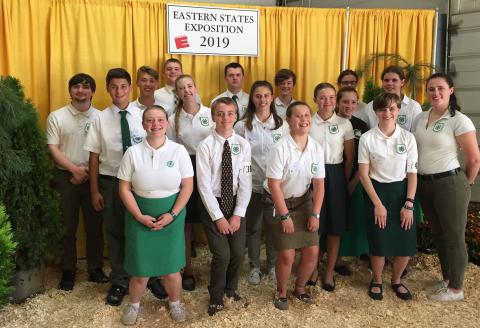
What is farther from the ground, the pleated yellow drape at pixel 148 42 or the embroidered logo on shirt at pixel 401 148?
the pleated yellow drape at pixel 148 42

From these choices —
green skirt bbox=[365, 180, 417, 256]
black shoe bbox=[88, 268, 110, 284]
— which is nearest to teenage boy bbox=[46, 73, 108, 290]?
black shoe bbox=[88, 268, 110, 284]

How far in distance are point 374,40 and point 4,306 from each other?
4036mm

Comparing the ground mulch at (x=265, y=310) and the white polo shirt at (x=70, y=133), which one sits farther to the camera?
the white polo shirt at (x=70, y=133)

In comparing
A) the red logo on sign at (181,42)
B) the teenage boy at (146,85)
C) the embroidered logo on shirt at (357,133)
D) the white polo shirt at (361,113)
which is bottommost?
the embroidered logo on shirt at (357,133)

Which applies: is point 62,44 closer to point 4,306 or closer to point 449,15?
point 4,306

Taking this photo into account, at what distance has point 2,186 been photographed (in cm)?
250

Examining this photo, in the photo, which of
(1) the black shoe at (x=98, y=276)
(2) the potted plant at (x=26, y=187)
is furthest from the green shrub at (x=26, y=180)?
(1) the black shoe at (x=98, y=276)

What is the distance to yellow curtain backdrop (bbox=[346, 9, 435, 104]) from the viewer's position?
427 cm

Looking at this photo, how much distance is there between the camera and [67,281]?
3.03 metres

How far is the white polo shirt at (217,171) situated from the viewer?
2502 mm

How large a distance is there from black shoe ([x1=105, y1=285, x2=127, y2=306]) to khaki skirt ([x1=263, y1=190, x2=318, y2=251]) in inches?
43.6

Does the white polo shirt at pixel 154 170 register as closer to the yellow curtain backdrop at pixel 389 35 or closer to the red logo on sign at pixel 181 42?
the red logo on sign at pixel 181 42

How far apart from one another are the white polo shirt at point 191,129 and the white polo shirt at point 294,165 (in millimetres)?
583

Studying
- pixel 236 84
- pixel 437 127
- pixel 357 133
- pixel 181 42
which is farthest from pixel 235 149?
pixel 181 42
